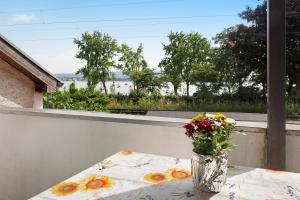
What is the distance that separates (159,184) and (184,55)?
9.38 ft

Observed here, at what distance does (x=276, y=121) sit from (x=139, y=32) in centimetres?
268

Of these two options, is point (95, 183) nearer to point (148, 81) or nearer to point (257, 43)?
point (257, 43)

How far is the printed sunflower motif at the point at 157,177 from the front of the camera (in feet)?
3.13

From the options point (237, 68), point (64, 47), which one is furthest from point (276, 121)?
point (64, 47)

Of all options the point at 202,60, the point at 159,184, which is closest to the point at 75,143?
the point at 159,184

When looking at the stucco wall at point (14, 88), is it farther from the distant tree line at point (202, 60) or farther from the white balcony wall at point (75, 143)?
the distant tree line at point (202, 60)

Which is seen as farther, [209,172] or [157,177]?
[157,177]

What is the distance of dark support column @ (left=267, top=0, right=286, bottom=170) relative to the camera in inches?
49.3

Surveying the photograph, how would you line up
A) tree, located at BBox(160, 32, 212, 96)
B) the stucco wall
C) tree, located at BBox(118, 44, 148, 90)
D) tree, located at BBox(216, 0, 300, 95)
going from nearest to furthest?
tree, located at BBox(216, 0, 300, 95)
the stucco wall
tree, located at BBox(118, 44, 148, 90)
tree, located at BBox(160, 32, 212, 96)

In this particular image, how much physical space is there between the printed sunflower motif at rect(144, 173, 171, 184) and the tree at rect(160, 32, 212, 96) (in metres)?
1.77

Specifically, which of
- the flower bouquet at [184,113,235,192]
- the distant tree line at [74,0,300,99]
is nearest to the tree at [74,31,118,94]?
the distant tree line at [74,0,300,99]

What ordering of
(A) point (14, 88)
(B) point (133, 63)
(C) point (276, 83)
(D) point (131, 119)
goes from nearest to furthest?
(C) point (276, 83) → (D) point (131, 119) → (A) point (14, 88) → (B) point (133, 63)

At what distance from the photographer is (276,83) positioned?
129 cm

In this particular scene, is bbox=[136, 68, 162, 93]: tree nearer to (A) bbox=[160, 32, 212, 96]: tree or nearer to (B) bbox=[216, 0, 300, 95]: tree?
(A) bbox=[160, 32, 212, 96]: tree
